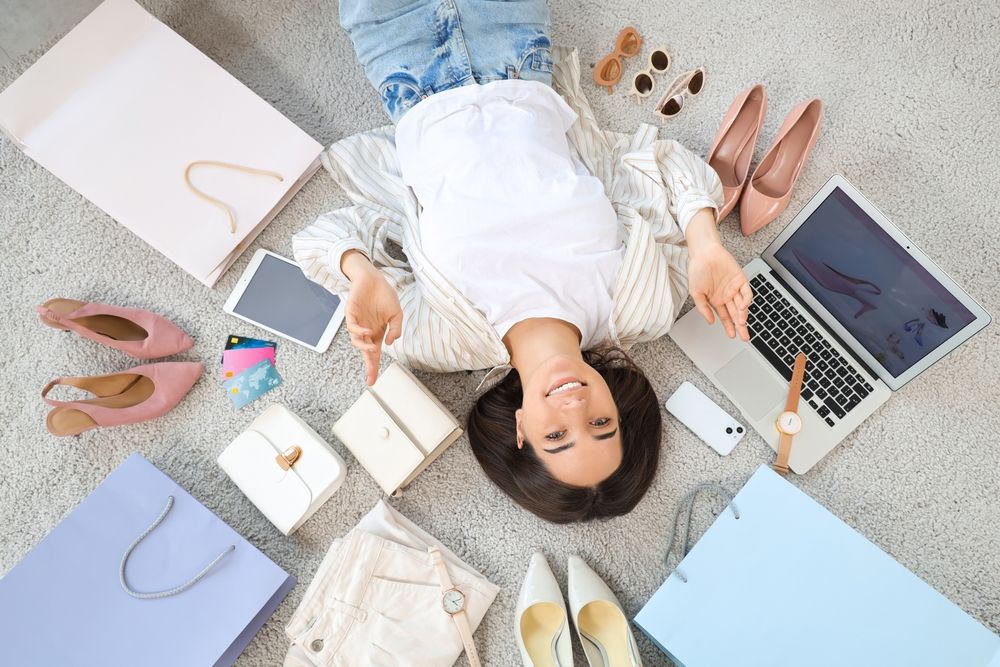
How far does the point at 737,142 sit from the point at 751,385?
1.82 ft

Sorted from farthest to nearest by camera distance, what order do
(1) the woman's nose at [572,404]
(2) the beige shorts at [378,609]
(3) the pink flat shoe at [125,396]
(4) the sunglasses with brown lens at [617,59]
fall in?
(4) the sunglasses with brown lens at [617,59] → (3) the pink flat shoe at [125,396] → (2) the beige shorts at [378,609] → (1) the woman's nose at [572,404]

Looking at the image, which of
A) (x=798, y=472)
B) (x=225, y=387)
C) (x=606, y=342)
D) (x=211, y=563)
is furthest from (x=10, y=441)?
(x=798, y=472)

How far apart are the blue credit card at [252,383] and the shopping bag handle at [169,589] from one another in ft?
0.81

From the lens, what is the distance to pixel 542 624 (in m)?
1.20

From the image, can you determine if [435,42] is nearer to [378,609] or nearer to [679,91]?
[679,91]

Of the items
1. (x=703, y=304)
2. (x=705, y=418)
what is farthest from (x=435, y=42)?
(x=705, y=418)

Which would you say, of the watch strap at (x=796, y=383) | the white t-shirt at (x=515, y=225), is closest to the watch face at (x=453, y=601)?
the white t-shirt at (x=515, y=225)

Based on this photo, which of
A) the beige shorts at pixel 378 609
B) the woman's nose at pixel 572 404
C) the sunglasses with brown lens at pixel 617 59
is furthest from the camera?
the sunglasses with brown lens at pixel 617 59

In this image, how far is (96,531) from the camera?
1.17 meters

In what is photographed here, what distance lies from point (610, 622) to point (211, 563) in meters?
0.78

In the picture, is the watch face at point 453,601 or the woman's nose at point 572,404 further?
the watch face at point 453,601

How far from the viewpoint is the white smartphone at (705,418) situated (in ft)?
4.19

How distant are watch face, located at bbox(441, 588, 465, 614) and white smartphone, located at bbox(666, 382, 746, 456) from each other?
0.57 m

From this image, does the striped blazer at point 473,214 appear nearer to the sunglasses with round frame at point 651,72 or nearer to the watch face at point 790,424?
the sunglasses with round frame at point 651,72
